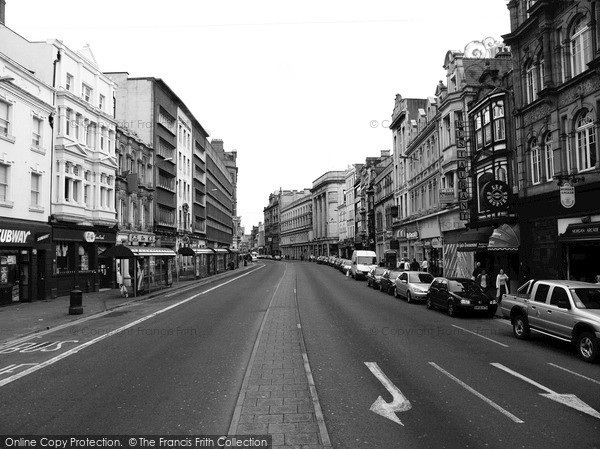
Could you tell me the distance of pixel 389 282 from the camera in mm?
27938

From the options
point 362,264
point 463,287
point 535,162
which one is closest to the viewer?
point 463,287

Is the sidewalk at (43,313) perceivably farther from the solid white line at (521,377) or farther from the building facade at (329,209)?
the building facade at (329,209)

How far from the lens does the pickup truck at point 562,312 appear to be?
10.3m

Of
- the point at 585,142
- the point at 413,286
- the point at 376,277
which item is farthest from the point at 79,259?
the point at 585,142

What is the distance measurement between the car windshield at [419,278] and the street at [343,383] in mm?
8501

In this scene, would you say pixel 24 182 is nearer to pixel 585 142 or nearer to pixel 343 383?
pixel 343 383

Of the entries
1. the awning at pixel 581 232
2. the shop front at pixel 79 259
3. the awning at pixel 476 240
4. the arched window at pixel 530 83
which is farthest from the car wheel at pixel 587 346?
the shop front at pixel 79 259

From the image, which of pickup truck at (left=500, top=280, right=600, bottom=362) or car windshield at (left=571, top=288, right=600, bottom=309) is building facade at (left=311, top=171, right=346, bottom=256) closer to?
pickup truck at (left=500, top=280, right=600, bottom=362)

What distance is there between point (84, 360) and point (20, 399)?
288 centimetres

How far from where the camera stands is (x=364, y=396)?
7.45 metres

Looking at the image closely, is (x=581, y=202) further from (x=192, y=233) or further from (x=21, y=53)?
(x=192, y=233)

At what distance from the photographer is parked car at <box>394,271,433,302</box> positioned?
22.5 meters

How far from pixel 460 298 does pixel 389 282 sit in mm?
10546

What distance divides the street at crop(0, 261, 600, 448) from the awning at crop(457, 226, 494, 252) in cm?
1112
